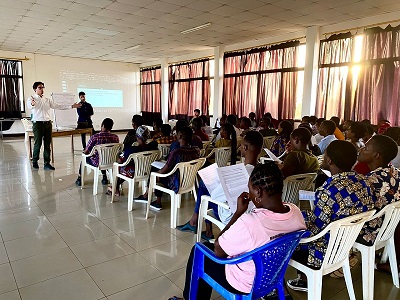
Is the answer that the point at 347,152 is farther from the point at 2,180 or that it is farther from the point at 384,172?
the point at 2,180

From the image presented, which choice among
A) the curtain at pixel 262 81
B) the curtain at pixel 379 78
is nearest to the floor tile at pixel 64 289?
the curtain at pixel 379 78

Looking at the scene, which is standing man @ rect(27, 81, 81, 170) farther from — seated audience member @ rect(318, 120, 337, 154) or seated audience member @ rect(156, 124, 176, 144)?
seated audience member @ rect(318, 120, 337, 154)

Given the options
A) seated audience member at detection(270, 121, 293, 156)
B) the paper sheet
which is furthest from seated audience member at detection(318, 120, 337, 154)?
the paper sheet

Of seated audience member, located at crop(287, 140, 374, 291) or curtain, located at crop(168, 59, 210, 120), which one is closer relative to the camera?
seated audience member, located at crop(287, 140, 374, 291)

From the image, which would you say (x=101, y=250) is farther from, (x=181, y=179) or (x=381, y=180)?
(x=381, y=180)

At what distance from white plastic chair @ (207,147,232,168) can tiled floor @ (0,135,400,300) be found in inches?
27.3

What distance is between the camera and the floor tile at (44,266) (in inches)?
89.6

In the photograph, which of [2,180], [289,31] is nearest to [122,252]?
[2,180]

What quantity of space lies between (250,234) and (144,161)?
250 centimetres

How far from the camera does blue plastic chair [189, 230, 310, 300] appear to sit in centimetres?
137

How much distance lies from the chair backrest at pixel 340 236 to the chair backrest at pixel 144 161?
2460 millimetres

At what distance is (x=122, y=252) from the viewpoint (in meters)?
2.68

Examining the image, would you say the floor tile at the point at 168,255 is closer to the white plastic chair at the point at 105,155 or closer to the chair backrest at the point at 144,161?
the chair backrest at the point at 144,161

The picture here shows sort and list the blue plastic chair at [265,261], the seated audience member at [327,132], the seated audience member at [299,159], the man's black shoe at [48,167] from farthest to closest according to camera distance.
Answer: the man's black shoe at [48,167] < the seated audience member at [327,132] < the seated audience member at [299,159] < the blue plastic chair at [265,261]
